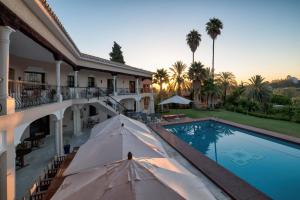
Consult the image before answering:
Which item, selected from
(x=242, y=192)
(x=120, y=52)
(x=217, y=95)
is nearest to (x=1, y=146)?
(x=242, y=192)

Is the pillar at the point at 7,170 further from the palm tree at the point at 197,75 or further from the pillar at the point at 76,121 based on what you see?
the palm tree at the point at 197,75

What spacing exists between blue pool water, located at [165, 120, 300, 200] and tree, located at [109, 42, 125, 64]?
95.0 feet

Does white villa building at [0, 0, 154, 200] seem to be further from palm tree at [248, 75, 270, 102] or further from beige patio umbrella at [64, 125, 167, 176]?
palm tree at [248, 75, 270, 102]

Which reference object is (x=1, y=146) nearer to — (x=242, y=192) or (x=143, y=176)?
(x=143, y=176)

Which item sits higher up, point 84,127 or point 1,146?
point 1,146

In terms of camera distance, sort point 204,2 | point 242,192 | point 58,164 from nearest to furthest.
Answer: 1. point 242,192
2. point 58,164
3. point 204,2

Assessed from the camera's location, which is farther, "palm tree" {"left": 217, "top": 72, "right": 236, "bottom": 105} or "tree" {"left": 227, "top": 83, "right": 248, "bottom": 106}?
"palm tree" {"left": 217, "top": 72, "right": 236, "bottom": 105}

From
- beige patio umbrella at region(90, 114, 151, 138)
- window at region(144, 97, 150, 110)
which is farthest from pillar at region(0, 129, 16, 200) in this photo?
window at region(144, 97, 150, 110)

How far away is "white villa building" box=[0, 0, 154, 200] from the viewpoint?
5.28m

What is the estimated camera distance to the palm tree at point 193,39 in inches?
1628

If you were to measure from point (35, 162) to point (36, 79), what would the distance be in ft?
25.4

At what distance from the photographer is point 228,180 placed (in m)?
7.52

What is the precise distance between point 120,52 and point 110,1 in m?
29.2

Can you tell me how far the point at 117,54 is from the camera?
1737 inches
